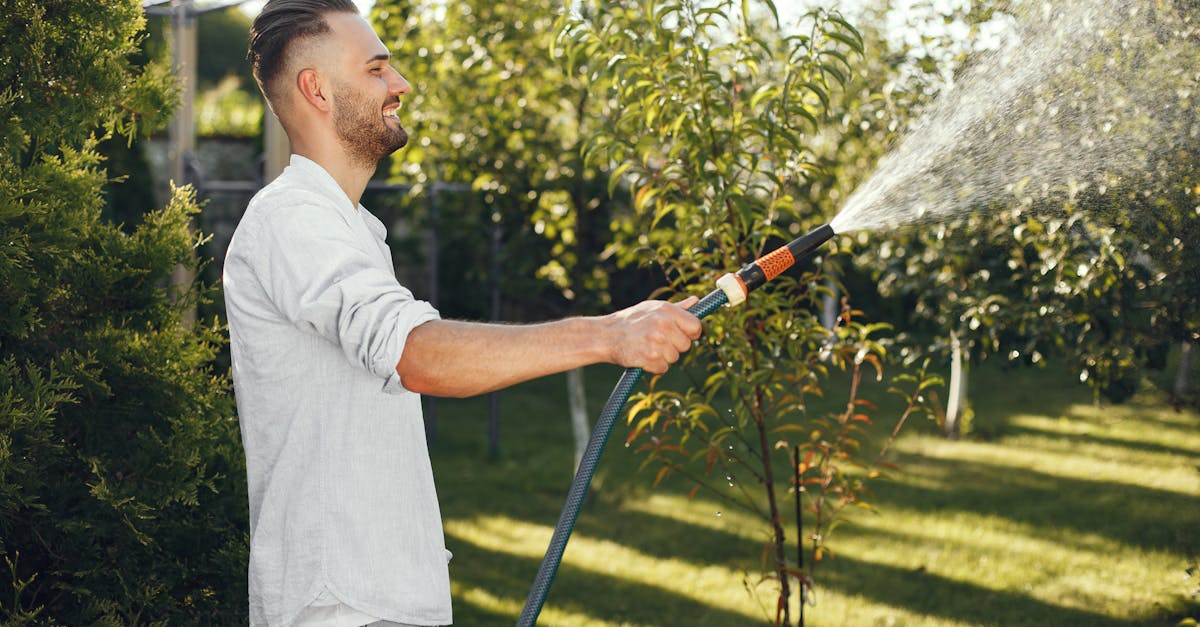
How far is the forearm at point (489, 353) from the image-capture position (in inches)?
65.4

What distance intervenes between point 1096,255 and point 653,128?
1483 mm

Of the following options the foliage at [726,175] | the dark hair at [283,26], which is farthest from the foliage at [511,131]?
the dark hair at [283,26]

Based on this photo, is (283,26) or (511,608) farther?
(511,608)

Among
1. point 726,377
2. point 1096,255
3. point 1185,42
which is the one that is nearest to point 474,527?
point 726,377

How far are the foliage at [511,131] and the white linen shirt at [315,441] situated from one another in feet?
13.6

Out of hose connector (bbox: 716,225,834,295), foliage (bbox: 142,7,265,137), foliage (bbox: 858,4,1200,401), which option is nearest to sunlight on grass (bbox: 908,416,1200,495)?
foliage (bbox: 858,4,1200,401)

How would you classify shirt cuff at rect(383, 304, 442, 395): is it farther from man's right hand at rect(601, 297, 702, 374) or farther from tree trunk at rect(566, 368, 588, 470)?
tree trunk at rect(566, 368, 588, 470)

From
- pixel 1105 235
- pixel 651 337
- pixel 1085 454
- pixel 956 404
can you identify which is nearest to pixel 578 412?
pixel 956 404

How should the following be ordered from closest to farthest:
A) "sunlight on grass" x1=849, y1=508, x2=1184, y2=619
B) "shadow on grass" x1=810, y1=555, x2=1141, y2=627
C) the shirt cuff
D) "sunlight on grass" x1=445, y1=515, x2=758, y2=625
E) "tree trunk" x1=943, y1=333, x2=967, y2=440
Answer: the shirt cuff, "shadow on grass" x1=810, y1=555, x2=1141, y2=627, "sunlight on grass" x1=849, y1=508, x2=1184, y2=619, "sunlight on grass" x1=445, y1=515, x2=758, y2=625, "tree trunk" x1=943, y1=333, x2=967, y2=440

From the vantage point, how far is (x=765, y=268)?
203 centimetres

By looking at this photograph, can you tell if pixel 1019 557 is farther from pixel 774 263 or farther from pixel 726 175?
pixel 774 263

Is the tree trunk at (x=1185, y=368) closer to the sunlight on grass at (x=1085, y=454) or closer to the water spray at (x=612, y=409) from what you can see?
the sunlight on grass at (x=1085, y=454)

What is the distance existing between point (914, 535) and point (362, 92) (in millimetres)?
4634

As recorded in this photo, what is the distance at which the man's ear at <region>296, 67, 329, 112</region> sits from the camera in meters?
1.94
